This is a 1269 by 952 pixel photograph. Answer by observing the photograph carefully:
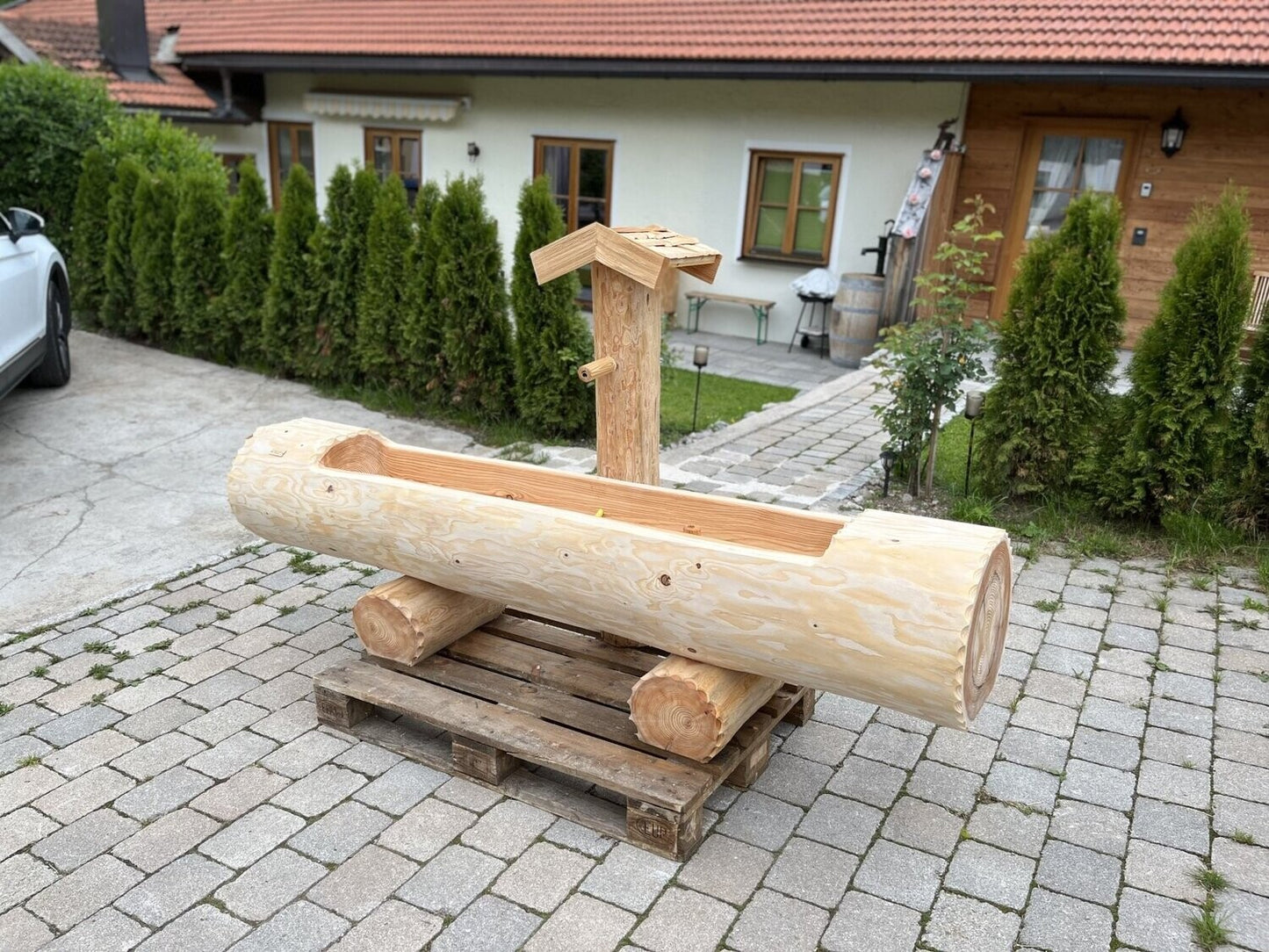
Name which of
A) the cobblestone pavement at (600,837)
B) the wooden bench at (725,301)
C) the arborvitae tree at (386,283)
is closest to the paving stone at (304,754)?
the cobblestone pavement at (600,837)

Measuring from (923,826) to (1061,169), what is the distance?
30.4 feet

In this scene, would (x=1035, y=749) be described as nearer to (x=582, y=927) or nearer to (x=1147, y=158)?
(x=582, y=927)

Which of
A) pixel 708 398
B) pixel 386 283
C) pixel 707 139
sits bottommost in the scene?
pixel 708 398

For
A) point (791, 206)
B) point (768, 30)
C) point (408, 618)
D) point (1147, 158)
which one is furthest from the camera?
point (791, 206)

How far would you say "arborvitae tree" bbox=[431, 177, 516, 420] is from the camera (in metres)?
7.18

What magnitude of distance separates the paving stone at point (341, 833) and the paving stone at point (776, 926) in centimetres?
117

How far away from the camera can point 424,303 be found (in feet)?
24.4

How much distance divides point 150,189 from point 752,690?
27.7 ft

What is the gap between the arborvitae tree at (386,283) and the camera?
24.8 ft

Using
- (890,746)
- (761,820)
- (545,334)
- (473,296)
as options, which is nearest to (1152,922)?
(890,746)

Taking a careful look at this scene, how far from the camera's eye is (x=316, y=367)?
8422 millimetres

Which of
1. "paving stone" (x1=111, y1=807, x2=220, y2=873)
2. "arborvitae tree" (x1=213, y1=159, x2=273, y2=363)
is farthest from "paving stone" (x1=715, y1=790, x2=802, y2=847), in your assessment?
"arborvitae tree" (x1=213, y1=159, x2=273, y2=363)

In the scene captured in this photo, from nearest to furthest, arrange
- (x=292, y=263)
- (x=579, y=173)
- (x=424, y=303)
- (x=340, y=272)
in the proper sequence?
1. (x=424, y=303)
2. (x=340, y=272)
3. (x=292, y=263)
4. (x=579, y=173)

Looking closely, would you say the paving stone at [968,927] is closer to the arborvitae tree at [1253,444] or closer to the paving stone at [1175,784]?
the paving stone at [1175,784]
